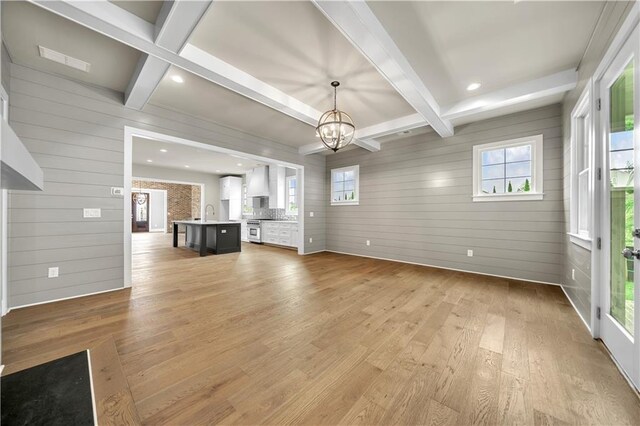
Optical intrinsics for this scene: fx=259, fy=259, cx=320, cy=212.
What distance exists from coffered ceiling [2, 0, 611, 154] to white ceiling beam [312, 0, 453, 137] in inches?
0.4

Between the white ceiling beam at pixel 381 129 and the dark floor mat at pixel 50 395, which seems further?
the white ceiling beam at pixel 381 129

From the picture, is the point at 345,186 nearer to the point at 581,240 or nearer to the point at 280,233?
the point at 280,233

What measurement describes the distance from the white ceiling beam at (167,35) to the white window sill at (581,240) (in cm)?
388

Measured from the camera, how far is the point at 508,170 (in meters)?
4.23

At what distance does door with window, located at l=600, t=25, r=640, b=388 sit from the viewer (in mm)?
1690

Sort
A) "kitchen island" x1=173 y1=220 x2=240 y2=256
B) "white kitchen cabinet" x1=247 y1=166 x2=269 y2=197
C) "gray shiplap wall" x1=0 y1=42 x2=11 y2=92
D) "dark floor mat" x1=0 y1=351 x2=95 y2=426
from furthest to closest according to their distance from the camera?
"white kitchen cabinet" x1=247 y1=166 x2=269 y2=197 < "kitchen island" x1=173 y1=220 x2=240 y2=256 < "gray shiplap wall" x1=0 y1=42 x2=11 y2=92 < "dark floor mat" x1=0 y1=351 x2=95 y2=426

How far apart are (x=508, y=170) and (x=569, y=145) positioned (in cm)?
104

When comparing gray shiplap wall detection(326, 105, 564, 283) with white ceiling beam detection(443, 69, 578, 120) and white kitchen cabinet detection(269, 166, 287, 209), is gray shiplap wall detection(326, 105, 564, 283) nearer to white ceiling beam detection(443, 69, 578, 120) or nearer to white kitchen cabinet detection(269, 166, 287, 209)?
white ceiling beam detection(443, 69, 578, 120)

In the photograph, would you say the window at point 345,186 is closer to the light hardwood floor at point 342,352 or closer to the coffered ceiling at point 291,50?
the coffered ceiling at point 291,50

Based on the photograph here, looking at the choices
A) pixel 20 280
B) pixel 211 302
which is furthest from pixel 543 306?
pixel 20 280

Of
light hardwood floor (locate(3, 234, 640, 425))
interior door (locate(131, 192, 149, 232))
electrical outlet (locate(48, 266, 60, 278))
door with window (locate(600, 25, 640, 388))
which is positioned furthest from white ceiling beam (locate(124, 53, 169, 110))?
interior door (locate(131, 192, 149, 232))

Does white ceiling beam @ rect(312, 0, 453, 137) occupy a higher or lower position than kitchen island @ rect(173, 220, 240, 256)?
higher

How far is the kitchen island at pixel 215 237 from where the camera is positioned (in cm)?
633

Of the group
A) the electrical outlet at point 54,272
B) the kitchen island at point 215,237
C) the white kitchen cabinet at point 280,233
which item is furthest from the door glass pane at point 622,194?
the kitchen island at point 215,237
